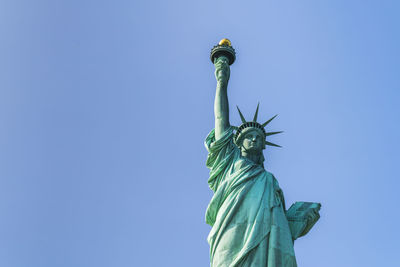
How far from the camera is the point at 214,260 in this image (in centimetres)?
1474

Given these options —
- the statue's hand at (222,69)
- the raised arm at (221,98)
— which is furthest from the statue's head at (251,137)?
the statue's hand at (222,69)

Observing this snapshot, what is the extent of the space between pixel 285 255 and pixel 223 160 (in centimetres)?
308

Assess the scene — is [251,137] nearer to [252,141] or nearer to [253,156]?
[252,141]

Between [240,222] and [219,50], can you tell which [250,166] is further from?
[219,50]

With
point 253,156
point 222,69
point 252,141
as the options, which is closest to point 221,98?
point 222,69

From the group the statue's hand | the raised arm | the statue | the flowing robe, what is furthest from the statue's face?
the statue's hand

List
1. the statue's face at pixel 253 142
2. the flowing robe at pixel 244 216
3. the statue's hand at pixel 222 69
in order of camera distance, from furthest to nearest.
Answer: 1. the statue's hand at pixel 222 69
2. the statue's face at pixel 253 142
3. the flowing robe at pixel 244 216

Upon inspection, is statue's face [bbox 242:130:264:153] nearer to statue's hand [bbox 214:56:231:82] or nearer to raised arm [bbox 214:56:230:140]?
raised arm [bbox 214:56:230:140]

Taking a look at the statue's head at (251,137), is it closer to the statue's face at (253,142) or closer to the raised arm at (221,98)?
the statue's face at (253,142)

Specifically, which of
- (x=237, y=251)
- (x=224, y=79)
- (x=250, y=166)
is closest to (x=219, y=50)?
(x=224, y=79)

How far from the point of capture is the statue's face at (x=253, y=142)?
55.4 feet

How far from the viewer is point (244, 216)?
1522cm

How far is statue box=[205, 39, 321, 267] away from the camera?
14617mm

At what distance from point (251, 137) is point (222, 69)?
221 centimetres
